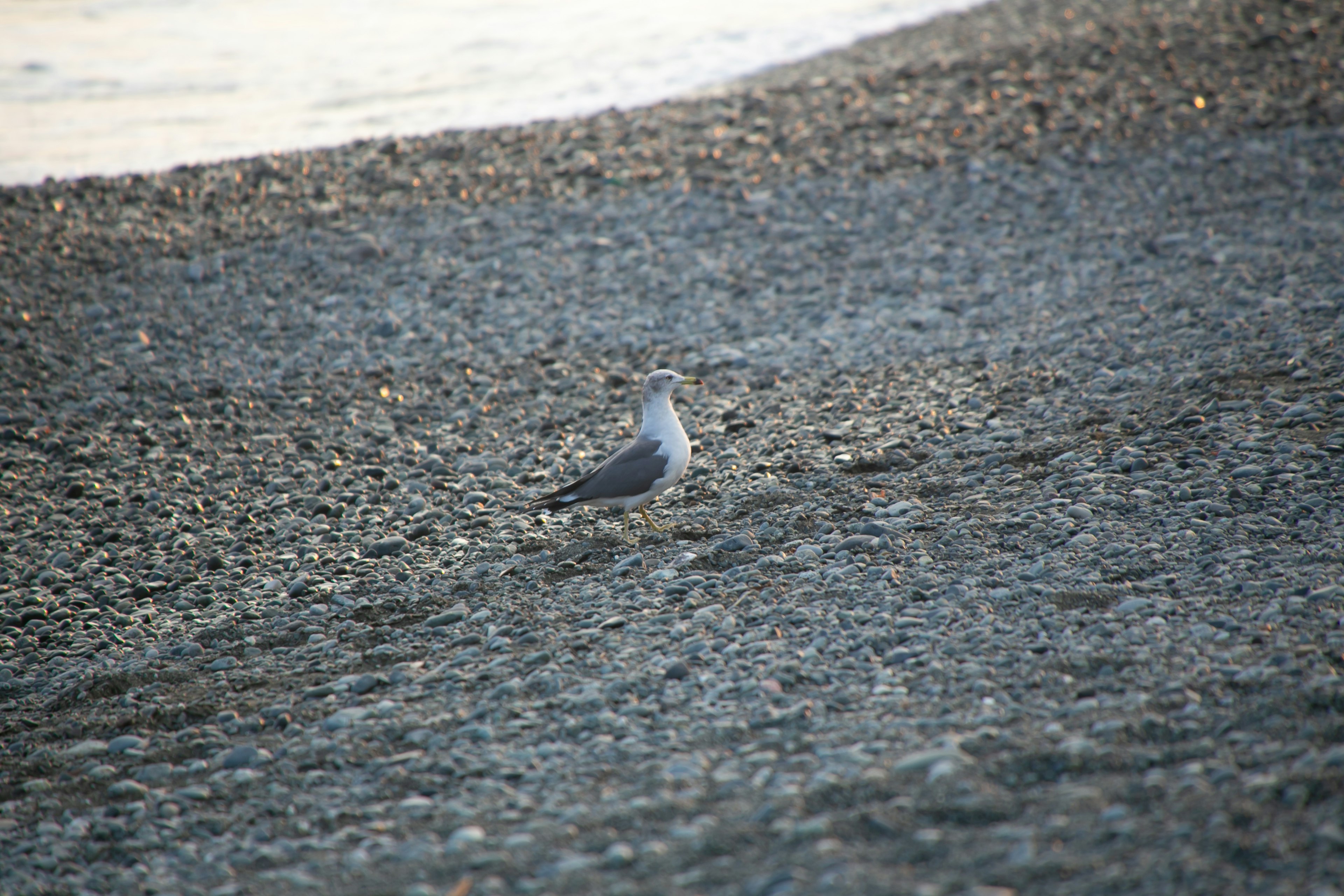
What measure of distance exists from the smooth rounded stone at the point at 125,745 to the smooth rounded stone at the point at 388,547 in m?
2.47

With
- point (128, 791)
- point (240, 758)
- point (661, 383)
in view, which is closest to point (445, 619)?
point (240, 758)

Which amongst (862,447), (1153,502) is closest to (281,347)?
(862,447)

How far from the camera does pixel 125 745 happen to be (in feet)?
19.2

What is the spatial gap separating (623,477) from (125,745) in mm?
3668

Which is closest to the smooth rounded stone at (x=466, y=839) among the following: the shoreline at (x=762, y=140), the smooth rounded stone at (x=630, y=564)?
the smooth rounded stone at (x=630, y=564)

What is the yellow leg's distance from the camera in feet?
26.2

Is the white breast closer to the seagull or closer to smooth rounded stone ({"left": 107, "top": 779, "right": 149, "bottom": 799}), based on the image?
the seagull

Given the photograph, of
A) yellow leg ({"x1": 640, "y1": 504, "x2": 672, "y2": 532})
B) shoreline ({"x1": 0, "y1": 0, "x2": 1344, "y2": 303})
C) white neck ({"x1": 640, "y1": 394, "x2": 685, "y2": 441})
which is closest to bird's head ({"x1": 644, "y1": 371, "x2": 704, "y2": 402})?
white neck ({"x1": 640, "y1": 394, "x2": 685, "y2": 441})

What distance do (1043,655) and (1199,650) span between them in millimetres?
810

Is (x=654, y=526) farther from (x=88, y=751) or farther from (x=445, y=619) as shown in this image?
(x=88, y=751)

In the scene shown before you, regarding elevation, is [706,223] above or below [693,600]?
above

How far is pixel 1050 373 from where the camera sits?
9984mm

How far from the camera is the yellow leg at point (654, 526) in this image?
7977 millimetres

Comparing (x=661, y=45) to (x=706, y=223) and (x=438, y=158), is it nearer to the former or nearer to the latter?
(x=438, y=158)
